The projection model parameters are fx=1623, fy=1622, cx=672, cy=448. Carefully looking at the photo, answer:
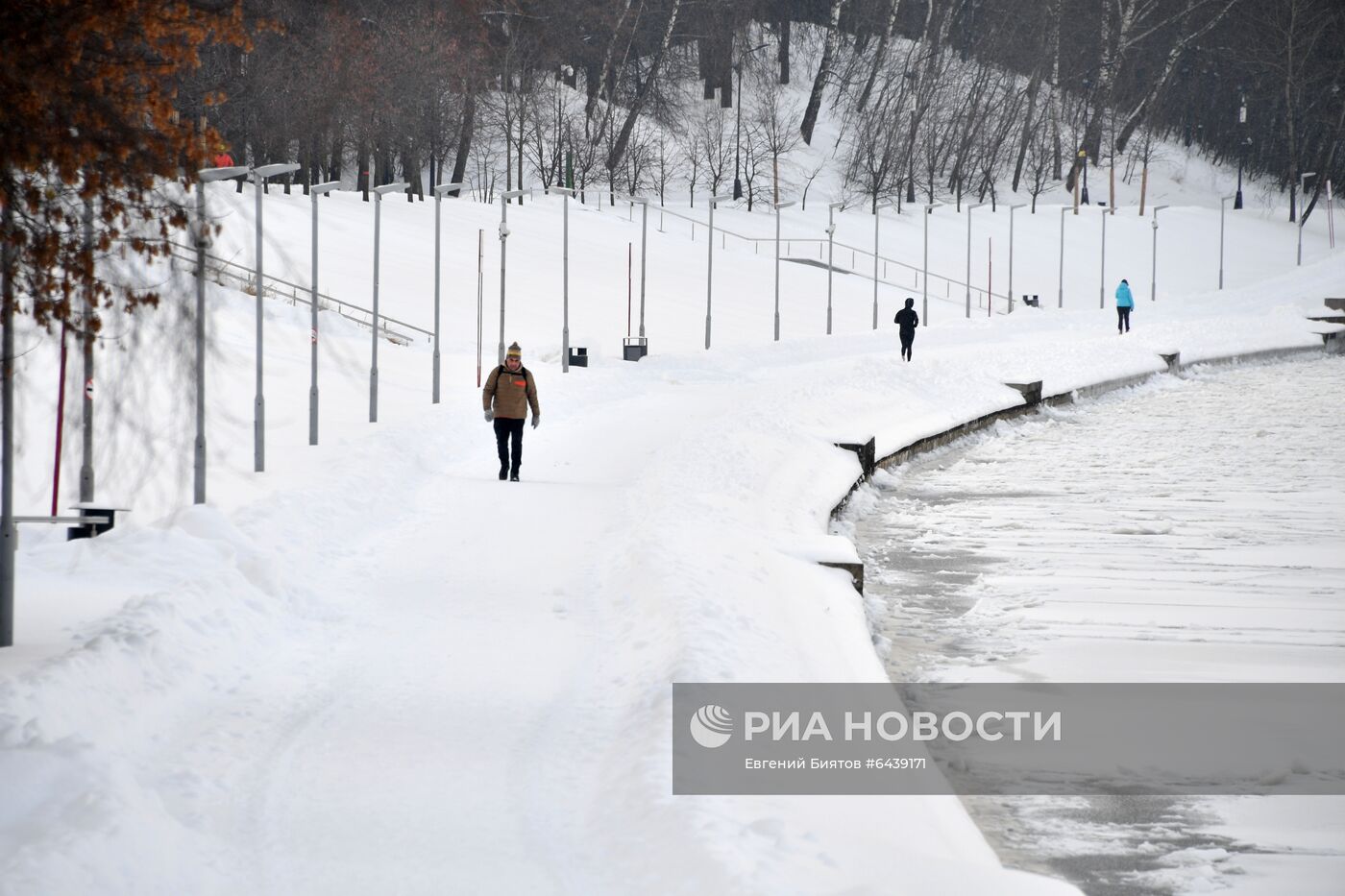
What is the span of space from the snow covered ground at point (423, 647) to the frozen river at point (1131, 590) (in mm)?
1230

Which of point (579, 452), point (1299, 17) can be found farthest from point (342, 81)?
point (1299, 17)

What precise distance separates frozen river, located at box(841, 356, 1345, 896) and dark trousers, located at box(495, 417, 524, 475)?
4572 mm

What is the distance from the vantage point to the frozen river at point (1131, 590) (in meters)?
10.0

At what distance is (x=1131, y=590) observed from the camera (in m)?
17.8

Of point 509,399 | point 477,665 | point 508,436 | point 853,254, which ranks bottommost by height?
point 477,665

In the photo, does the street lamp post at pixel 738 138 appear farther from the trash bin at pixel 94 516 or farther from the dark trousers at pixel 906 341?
the trash bin at pixel 94 516

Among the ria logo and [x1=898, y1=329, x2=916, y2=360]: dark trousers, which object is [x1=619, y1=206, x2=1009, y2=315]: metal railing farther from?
the ria logo

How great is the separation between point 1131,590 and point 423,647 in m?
8.95

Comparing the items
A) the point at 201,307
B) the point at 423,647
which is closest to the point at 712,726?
the point at 423,647

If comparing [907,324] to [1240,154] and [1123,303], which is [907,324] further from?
[1240,154]

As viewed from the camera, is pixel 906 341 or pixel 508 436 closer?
pixel 508 436

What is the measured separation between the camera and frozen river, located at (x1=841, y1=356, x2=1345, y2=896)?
10016 millimetres

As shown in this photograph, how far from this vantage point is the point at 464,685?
11031 millimetres

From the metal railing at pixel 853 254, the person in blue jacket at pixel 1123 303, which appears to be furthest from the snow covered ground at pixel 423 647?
the metal railing at pixel 853 254
